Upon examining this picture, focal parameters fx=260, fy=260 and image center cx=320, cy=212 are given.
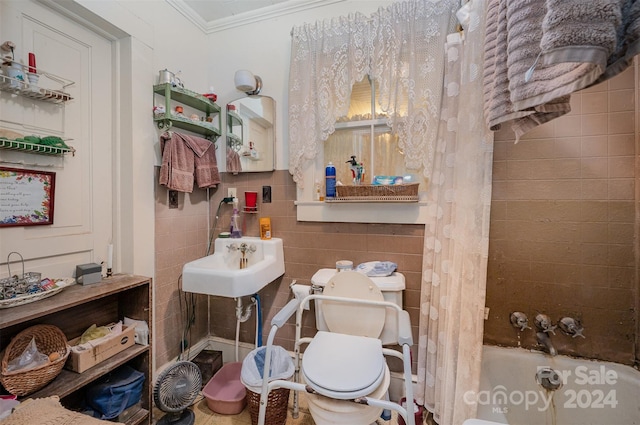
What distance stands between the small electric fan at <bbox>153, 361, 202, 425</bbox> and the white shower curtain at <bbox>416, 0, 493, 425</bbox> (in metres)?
1.31

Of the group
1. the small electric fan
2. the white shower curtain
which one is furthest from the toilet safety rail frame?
the small electric fan

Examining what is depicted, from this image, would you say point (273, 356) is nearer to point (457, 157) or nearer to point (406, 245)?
point (406, 245)

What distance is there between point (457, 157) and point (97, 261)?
2.01 metres

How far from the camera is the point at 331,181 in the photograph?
66.4 inches

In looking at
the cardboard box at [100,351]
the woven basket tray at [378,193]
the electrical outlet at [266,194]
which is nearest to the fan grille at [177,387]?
the cardboard box at [100,351]

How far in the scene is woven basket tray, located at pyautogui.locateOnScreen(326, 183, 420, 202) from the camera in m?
1.50

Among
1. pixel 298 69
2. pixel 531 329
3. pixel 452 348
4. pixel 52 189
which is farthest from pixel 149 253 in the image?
pixel 531 329

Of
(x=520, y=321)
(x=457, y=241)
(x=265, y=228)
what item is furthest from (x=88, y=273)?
(x=520, y=321)

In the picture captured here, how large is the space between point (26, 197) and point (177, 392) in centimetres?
125

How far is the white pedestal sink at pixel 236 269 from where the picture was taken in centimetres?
142

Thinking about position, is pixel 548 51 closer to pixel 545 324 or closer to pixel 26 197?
pixel 545 324

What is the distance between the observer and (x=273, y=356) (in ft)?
5.00

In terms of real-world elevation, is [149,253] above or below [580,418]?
above

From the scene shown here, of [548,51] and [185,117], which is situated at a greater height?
[185,117]
